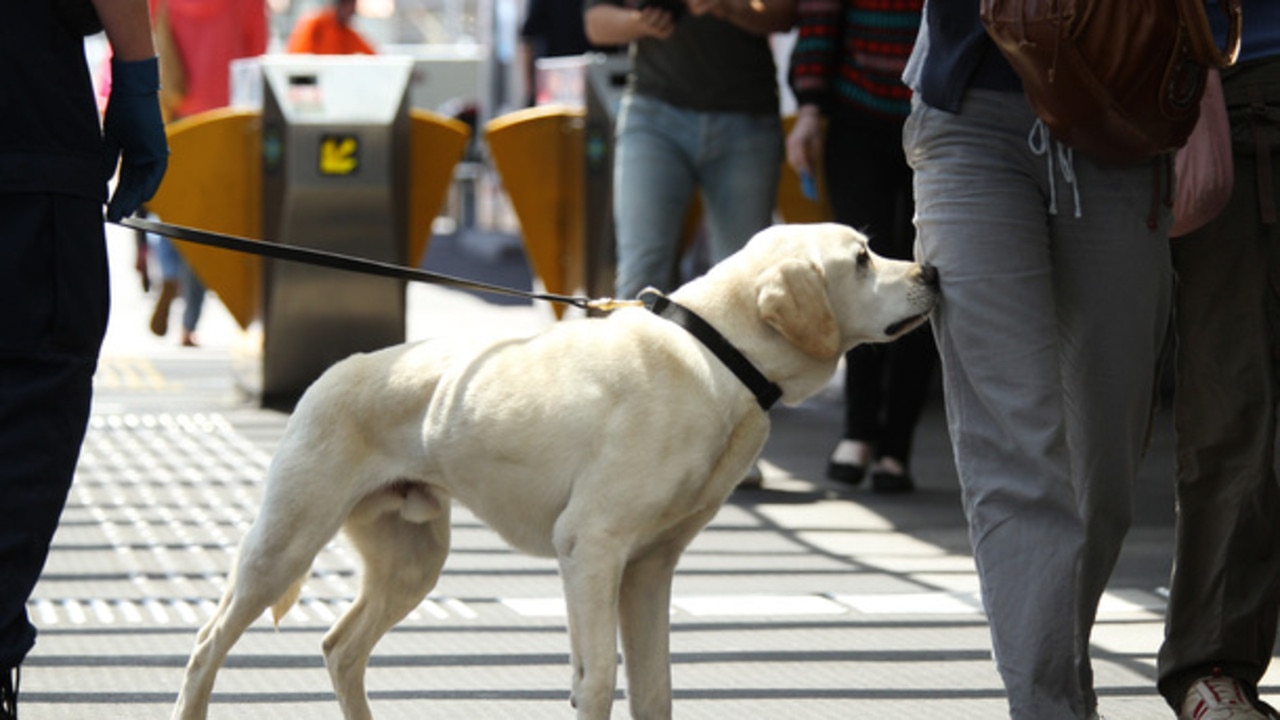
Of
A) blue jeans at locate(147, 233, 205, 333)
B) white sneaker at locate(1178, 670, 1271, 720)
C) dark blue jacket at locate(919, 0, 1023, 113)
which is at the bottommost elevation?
blue jeans at locate(147, 233, 205, 333)

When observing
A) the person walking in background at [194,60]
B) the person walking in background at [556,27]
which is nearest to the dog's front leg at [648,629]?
the person walking in background at [194,60]

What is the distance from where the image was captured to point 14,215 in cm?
390

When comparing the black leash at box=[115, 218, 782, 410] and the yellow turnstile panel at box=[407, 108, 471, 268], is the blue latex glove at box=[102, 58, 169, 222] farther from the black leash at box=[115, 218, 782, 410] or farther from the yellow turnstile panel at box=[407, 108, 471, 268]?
the yellow turnstile panel at box=[407, 108, 471, 268]

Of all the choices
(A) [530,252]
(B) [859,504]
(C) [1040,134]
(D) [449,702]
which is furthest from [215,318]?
(C) [1040,134]

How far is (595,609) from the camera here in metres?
4.09

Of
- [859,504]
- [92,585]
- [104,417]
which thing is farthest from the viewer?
[104,417]

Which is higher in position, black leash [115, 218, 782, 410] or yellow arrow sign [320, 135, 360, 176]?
black leash [115, 218, 782, 410]

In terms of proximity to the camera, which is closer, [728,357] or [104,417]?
[728,357]

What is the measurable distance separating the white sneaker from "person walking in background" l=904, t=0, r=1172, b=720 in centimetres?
44

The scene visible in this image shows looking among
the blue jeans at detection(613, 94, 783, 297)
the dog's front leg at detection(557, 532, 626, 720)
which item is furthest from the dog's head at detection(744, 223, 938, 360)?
the blue jeans at detection(613, 94, 783, 297)

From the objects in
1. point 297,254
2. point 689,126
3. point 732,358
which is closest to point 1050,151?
point 732,358

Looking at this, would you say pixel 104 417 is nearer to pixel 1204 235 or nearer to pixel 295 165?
pixel 295 165

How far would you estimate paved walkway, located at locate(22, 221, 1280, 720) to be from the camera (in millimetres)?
5055

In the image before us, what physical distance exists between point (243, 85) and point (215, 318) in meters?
5.06
